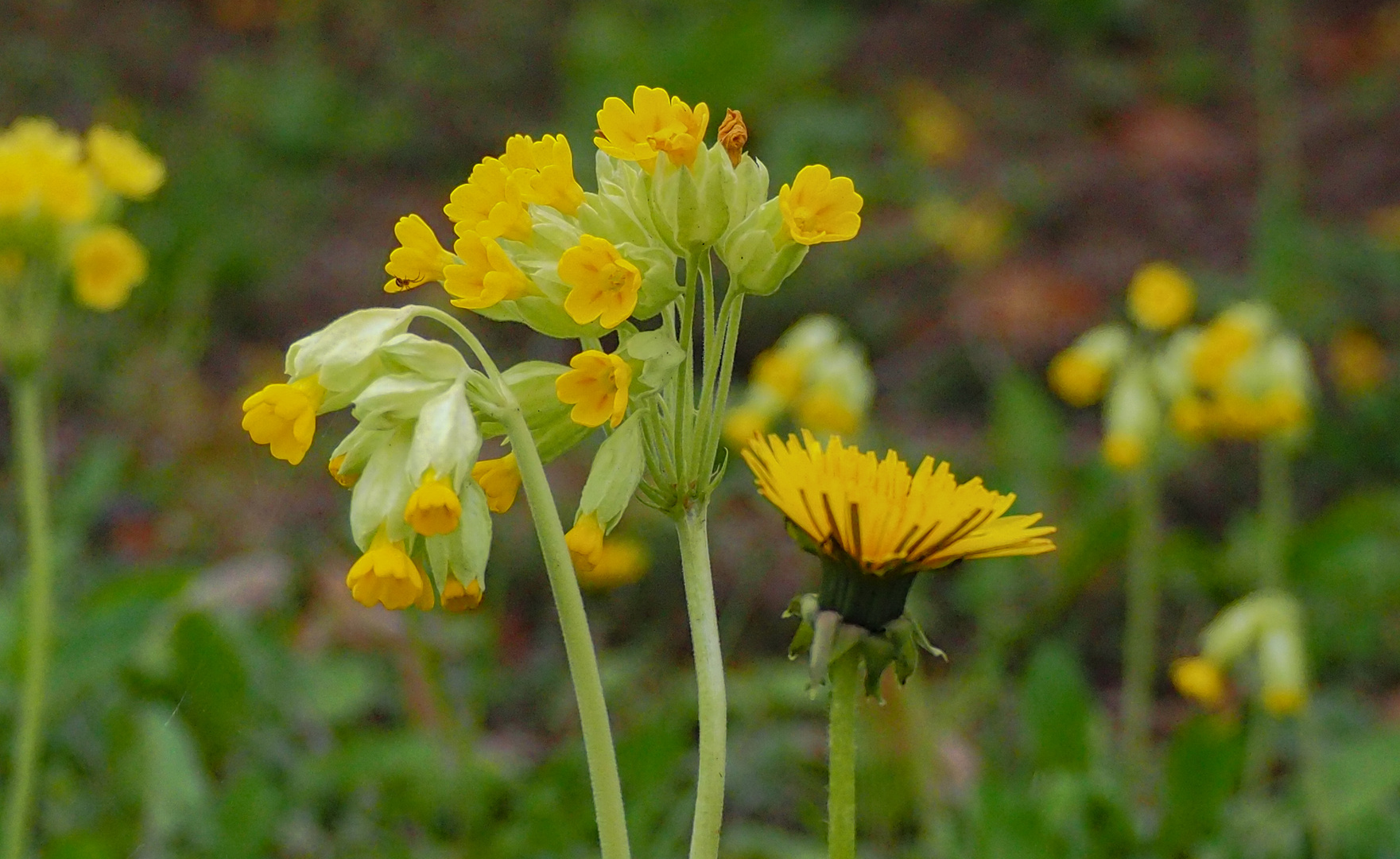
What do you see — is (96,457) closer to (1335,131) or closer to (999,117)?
(999,117)

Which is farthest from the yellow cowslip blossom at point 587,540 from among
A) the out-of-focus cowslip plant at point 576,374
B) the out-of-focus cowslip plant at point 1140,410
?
the out-of-focus cowslip plant at point 1140,410

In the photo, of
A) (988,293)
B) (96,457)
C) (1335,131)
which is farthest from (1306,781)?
(1335,131)

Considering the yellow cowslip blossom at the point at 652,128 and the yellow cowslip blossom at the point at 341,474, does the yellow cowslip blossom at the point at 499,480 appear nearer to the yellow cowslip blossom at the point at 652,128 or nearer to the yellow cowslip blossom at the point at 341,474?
the yellow cowslip blossom at the point at 341,474

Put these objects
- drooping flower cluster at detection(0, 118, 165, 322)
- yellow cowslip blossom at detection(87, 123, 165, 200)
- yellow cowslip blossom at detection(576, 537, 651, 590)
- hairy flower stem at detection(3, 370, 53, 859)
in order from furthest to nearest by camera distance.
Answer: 1. yellow cowslip blossom at detection(576, 537, 651, 590)
2. yellow cowslip blossom at detection(87, 123, 165, 200)
3. drooping flower cluster at detection(0, 118, 165, 322)
4. hairy flower stem at detection(3, 370, 53, 859)

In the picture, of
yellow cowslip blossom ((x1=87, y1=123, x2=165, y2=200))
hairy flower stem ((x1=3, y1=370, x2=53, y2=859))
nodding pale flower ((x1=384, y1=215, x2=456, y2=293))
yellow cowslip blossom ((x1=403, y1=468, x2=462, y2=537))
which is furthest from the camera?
yellow cowslip blossom ((x1=87, y1=123, x2=165, y2=200))

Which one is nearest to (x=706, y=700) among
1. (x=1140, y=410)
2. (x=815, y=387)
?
(x=815, y=387)

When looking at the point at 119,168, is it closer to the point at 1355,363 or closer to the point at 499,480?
the point at 499,480

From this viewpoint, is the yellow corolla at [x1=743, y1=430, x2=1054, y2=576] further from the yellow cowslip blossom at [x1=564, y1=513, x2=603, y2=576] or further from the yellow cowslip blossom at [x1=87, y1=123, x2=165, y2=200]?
the yellow cowslip blossom at [x1=87, y1=123, x2=165, y2=200]

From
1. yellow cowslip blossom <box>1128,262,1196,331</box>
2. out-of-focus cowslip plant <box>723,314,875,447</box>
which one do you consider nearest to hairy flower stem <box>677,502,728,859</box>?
out-of-focus cowslip plant <box>723,314,875,447</box>
